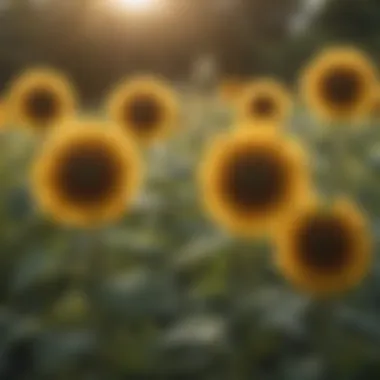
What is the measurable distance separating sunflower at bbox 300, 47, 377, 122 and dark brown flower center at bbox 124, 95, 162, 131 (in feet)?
0.72

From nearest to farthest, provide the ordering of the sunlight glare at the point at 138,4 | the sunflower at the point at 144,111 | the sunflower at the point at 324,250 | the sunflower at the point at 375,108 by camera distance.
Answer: the sunflower at the point at 324,250, the sunflower at the point at 144,111, the sunflower at the point at 375,108, the sunlight glare at the point at 138,4

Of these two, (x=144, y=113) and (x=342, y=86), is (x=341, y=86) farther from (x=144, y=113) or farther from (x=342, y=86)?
(x=144, y=113)

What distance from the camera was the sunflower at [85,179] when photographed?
1.10 meters

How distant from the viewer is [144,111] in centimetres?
144

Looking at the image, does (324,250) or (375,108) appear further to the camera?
(375,108)

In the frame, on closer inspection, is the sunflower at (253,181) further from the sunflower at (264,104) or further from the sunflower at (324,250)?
the sunflower at (264,104)

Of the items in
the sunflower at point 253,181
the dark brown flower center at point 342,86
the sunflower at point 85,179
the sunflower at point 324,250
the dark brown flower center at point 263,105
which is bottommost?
the sunflower at point 324,250

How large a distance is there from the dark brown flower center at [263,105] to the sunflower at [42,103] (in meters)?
0.29

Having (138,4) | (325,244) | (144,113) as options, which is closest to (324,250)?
(325,244)

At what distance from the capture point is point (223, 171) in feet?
3.53

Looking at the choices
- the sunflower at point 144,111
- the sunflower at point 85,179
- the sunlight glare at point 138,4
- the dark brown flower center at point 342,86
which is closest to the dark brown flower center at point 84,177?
the sunflower at point 85,179

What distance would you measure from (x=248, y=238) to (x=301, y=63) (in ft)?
9.04

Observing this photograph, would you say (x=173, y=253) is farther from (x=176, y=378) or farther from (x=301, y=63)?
(x=301, y=63)

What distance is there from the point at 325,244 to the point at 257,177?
0.32 feet
